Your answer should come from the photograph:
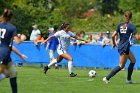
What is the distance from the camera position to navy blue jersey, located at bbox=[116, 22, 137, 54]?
16.4 meters

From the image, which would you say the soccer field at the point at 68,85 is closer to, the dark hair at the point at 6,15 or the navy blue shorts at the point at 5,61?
the navy blue shorts at the point at 5,61

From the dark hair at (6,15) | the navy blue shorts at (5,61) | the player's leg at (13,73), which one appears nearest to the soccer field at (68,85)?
the player's leg at (13,73)

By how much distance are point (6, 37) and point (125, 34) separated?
4.87 meters

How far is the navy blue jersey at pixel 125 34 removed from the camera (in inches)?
645

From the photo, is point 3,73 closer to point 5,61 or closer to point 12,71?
point 12,71

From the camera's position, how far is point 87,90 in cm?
1500

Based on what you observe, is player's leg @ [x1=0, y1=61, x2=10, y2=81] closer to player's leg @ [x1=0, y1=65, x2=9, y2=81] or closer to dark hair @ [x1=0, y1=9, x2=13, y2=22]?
player's leg @ [x1=0, y1=65, x2=9, y2=81]

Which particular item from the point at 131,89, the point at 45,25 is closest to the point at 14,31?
the point at 131,89

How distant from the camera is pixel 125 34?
16.4m

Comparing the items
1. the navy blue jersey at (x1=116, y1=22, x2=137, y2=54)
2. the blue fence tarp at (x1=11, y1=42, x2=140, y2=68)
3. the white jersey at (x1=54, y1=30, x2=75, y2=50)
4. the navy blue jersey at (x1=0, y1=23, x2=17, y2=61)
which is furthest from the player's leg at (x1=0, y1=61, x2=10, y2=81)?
the blue fence tarp at (x1=11, y1=42, x2=140, y2=68)

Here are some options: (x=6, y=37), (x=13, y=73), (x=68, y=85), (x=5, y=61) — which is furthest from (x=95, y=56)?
(x=6, y=37)

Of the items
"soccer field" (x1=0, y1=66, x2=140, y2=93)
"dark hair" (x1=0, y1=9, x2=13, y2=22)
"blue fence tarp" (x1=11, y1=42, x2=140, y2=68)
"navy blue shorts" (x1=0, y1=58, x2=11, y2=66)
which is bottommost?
"soccer field" (x1=0, y1=66, x2=140, y2=93)

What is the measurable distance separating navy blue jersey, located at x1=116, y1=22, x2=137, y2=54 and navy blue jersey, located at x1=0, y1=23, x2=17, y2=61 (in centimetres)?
468

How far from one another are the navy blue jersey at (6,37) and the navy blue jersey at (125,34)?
15.4 feet
